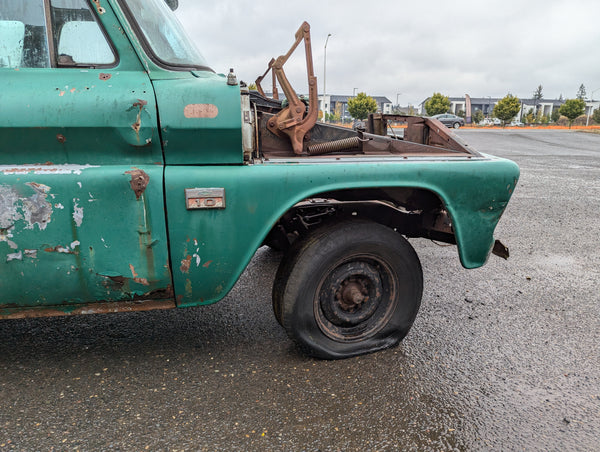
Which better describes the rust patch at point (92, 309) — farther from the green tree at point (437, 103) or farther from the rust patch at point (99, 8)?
the green tree at point (437, 103)

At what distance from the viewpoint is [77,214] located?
1.94 m

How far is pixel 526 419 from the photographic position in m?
2.03

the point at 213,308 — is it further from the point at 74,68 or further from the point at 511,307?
the point at 511,307

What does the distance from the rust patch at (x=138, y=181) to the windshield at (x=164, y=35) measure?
1.94 ft

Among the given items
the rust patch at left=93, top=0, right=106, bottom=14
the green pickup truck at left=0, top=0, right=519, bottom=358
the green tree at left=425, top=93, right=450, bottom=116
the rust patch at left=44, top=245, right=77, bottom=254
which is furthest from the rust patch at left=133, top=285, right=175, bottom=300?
the green tree at left=425, top=93, right=450, bottom=116

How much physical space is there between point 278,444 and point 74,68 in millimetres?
1950

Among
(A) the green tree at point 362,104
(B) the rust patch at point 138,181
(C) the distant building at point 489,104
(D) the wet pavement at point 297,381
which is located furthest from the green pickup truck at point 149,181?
(C) the distant building at point 489,104

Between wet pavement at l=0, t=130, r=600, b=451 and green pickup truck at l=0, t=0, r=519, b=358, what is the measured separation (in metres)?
0.39

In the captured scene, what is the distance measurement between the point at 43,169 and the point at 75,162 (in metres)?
0.13

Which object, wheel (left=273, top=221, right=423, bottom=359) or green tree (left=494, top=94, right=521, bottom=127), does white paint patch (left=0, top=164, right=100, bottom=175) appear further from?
green tree (left=494, top=94, right=521, bottom=127)

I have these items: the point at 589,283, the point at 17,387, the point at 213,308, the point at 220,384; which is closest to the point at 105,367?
the point at 17,387

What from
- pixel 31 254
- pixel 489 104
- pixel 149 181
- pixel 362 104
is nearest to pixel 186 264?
pixel 149 181

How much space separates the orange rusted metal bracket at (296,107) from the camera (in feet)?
7.56

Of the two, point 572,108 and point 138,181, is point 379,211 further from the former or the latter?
point 572,108
